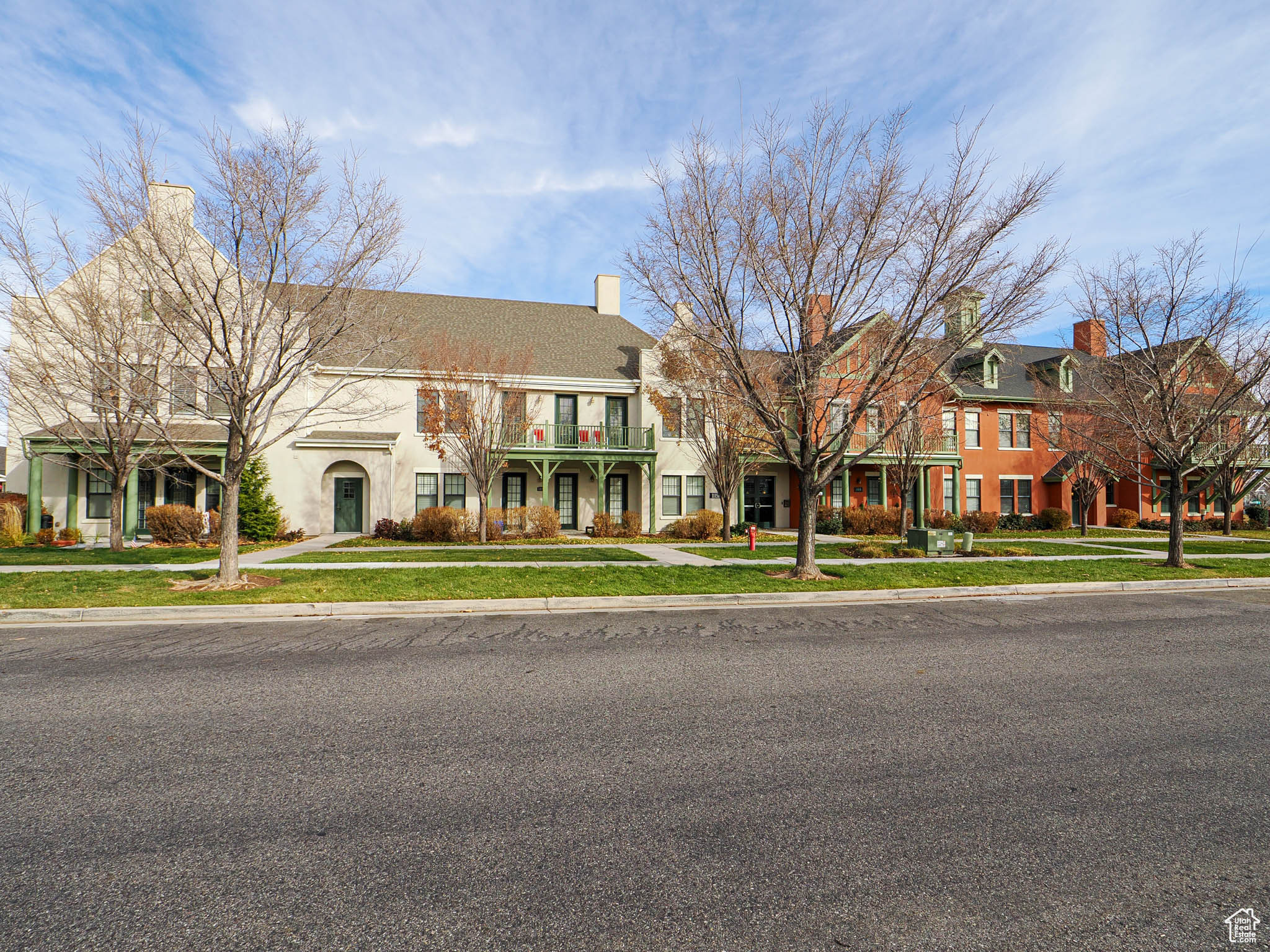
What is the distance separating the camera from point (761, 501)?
2856 centimetres

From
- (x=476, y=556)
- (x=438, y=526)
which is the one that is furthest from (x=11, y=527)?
(x=476, y=556)

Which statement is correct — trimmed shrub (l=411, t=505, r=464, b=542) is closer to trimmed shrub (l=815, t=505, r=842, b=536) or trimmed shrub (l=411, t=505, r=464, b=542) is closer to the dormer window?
trimmed shrub (l=815, t=505, r=842, b=536)

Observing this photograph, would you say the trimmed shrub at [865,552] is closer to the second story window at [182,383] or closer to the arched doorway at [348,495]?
the second story window at [182,383]

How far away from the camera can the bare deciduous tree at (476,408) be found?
21625mm

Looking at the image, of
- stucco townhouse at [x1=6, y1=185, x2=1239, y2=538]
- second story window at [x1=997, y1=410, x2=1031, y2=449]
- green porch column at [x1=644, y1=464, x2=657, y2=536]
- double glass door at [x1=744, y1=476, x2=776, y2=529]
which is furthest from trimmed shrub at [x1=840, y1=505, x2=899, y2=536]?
second story window at [x1=997, y1=410, x2=1031, y2=449]

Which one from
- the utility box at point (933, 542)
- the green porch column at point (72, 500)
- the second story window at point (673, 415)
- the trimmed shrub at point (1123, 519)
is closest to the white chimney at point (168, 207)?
the green porch column at point (72, 500)

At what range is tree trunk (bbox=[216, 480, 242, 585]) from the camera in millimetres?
11719

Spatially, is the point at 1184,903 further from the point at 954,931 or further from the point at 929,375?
the point at 929,375

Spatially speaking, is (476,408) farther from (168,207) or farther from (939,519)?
(939,519)

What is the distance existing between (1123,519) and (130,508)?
40.7 metres

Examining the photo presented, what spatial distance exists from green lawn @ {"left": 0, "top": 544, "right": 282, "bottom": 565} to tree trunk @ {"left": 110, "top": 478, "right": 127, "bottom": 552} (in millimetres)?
217

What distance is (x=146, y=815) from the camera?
145 inches

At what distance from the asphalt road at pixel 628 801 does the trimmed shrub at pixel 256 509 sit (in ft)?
46.6

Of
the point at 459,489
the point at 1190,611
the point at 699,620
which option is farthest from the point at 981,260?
the point at 459,489
